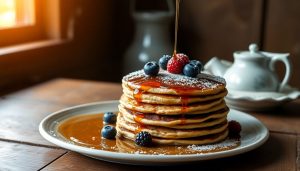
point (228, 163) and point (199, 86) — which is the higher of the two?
point (199, 86)

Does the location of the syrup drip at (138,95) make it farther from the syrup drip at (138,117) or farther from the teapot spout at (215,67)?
the teapot spout at (215,67)

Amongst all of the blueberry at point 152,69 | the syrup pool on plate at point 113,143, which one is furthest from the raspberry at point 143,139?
the blueberry at point 152,69

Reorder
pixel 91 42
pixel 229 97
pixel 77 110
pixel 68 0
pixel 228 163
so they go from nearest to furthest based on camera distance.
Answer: pixel 228 163, pixel 77 110, pixel 229 97, pixel 68 0, pixel 91 42

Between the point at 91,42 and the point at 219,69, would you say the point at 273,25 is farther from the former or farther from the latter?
the point at 219,69

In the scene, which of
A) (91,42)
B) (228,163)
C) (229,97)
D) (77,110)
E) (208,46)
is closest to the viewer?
(228,163)

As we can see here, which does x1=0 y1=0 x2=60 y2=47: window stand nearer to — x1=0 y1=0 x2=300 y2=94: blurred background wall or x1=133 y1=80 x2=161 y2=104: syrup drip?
x1=0 y1=0 x2=300 y2=94: blurred background wall

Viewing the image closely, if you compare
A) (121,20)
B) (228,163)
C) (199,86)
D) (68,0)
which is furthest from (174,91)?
(121,20)
